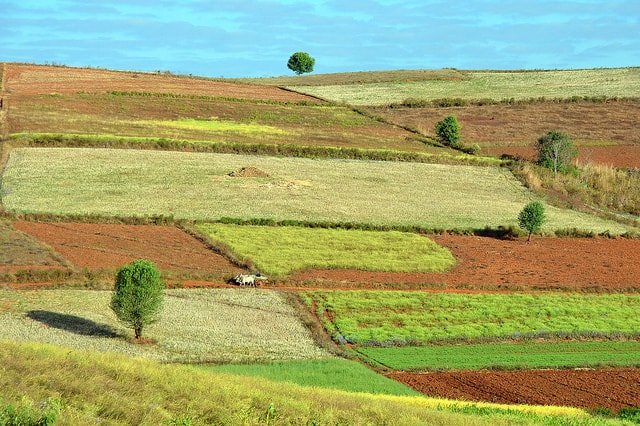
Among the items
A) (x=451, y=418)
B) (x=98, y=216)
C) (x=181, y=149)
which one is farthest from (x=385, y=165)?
(x=451, y=418)

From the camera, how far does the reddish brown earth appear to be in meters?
94.9

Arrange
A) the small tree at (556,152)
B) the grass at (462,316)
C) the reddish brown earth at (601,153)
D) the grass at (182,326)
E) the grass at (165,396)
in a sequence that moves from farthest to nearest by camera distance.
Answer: the reddish brown earth at (601,153) → the small tree at (556,152) → the grass at (462,316) → the grass at (182,326) → the grass at (165,396)

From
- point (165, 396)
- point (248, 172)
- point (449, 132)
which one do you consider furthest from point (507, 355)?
point (449, 132)

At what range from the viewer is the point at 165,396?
2197cm

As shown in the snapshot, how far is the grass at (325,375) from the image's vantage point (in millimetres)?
34656

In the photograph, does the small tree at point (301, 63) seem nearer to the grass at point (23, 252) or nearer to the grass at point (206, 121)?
the grass at point (206, 121)

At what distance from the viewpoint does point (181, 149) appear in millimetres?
82812

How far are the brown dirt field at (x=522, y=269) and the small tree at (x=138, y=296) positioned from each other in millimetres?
11707

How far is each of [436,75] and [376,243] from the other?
8768 centimetres

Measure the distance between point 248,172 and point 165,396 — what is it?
5423cm

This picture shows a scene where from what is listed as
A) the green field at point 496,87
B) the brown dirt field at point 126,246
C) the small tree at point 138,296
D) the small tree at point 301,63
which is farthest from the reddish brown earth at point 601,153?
the small tree at point 301,63

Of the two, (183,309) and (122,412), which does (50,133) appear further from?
(122,412)

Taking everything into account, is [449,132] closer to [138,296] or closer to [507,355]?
[507,355]

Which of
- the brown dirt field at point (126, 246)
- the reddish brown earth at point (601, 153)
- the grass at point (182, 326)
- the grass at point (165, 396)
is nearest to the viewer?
the grass at point (165, 396)
